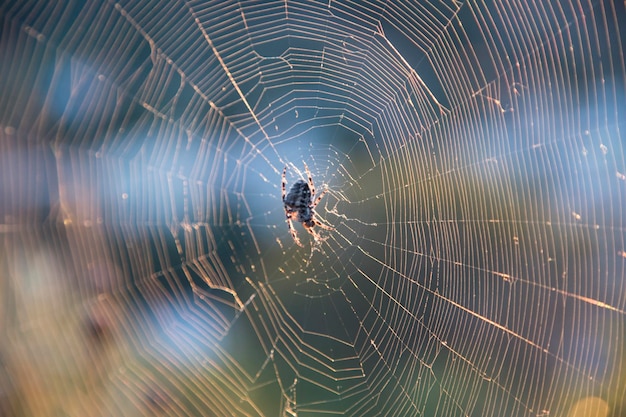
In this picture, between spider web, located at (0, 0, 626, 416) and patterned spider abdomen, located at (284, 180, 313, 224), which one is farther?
patterned spider abdomen, located at (284, 180, 313, 224)

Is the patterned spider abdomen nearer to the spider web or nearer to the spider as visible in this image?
the spider

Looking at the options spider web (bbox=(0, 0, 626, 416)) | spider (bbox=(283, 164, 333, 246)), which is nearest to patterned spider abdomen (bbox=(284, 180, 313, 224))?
spider (bbox=(283, 164, 333, 246))

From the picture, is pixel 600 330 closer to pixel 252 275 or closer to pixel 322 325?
pixel 322 325

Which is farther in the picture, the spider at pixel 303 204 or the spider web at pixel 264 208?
the spider at pixel 303 204

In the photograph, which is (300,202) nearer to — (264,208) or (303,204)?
(303,204)

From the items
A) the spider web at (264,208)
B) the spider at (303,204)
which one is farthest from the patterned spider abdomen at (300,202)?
the spider web at (264,208)

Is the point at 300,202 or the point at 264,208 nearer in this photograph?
the point at 300,202

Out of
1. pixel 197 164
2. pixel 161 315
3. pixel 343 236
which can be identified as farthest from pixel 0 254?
pixel 343 236

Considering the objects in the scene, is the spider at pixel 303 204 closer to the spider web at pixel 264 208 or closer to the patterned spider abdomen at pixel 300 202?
the patterned spider abdomen at pixel 300 202

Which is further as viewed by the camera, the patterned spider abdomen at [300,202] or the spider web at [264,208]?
the patterned spider abdomen at [300,202]

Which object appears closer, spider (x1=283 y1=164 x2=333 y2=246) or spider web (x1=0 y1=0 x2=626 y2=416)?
spider web (x1=0 y1=0 x2=626 y2=416)

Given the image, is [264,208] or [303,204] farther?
[264,208]

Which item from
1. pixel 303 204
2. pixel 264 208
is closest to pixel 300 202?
pixel 303 204
